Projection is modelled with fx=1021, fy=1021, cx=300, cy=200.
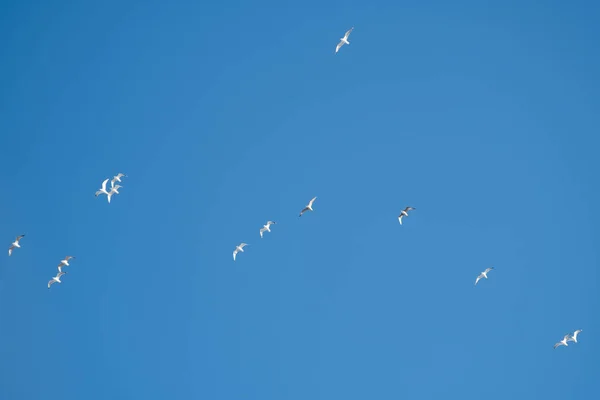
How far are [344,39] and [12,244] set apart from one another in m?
35.7

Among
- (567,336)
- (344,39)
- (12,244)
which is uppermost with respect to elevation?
(344,39)

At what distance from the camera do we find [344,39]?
87.1 meters

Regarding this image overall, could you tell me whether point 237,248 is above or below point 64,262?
above

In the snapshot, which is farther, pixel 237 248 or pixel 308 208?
pixel 237 248

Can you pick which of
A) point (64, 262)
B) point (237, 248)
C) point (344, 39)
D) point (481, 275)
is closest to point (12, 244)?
point (64, 262)

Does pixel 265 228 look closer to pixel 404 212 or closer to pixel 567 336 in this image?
pixel 404 212

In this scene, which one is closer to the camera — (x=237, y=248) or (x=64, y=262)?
(x=64, y=262)

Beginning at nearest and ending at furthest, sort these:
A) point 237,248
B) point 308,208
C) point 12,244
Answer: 1. point 308,208
2. point 12,244
3. point 237,248

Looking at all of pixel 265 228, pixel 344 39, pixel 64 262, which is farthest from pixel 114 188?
pixel 344 39

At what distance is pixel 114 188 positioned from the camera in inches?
3541

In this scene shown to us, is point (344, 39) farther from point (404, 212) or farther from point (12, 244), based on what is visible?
point (12, 244)

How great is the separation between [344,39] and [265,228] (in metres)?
21.7

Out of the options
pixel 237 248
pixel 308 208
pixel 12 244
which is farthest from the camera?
pixel 237 248

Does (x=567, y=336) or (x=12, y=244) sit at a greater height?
(x=12, y=244)
